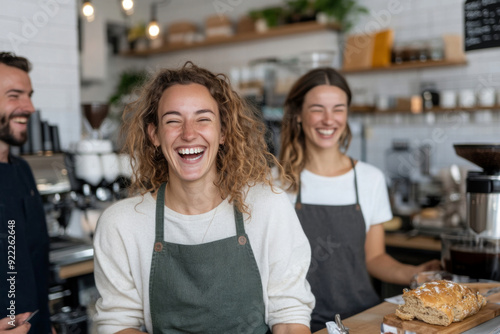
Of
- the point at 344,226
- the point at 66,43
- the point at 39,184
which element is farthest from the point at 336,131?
the point at 66,43

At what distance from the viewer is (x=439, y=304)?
5.09ft

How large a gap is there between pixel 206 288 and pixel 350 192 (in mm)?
927

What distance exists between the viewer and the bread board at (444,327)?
154cm

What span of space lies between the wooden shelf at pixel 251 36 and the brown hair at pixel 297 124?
3.25 metres

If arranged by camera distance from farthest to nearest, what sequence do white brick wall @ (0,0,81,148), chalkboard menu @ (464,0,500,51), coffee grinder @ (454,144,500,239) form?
white brick wall @ (0,0,81,148)
chalkboard menu @ (464,0,500,51)
coffee grinder @ (454,144,500,239)

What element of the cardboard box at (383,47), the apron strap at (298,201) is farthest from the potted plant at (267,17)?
the apron strap at (298,201)

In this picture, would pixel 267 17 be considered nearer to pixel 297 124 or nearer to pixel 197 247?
pixel 297 124

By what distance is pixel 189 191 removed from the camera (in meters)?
1.79

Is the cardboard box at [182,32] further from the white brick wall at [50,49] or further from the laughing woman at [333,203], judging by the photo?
the laughing woman at [333,203]

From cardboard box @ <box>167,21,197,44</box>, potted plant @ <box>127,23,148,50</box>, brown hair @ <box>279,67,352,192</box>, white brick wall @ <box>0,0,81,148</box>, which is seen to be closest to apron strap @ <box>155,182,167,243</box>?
brown hair @ <box>279,67,352,192</box>

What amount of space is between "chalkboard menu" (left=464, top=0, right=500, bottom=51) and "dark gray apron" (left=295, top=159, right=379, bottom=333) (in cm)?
103

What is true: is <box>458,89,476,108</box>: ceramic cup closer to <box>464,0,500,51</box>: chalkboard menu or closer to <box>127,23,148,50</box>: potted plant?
<box>464,0,500,51</box>: chalkboard menu

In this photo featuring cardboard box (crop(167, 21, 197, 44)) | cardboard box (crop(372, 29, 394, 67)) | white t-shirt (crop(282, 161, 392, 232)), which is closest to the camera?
white t-shirt (crop(282, 161, 392, 232))

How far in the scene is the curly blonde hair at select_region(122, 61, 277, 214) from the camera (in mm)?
1841
